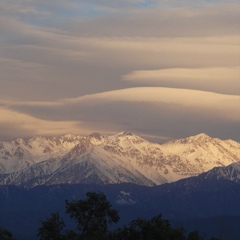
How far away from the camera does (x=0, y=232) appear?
157500 mm

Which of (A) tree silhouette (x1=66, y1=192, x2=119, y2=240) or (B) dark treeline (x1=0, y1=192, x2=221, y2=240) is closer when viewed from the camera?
(B) dark treeline (x1=0, y1=192, x2=221, y2=240)

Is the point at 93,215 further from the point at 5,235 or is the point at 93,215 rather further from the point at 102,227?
the point at 5,235

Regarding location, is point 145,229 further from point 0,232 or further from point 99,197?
point 0,232

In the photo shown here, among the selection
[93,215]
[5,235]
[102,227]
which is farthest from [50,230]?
[5,235]

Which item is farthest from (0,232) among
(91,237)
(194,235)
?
(194,235)

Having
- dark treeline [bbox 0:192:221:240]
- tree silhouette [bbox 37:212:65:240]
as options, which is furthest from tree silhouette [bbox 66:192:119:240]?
tree silhouette [bbox 37:212:65:240]

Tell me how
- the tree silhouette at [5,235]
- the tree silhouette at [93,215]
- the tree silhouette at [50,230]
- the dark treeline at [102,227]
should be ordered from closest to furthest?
the tree silhouette at [5,235] < the dark treeline at [102,227] < the tree silhouette at [93,215] < the tree silhouette at [50,230]

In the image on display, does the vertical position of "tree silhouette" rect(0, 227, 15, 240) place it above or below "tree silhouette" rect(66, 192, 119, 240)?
below

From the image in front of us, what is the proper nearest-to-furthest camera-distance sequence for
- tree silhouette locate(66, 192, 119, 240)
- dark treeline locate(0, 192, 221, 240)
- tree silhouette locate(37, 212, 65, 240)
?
1. dark treeline locate(0, 192, 221, 240)
2. tree silhouette locate(66, 192, 119, 240)
3. tree silhouette locate(37, 212, 65, 240)

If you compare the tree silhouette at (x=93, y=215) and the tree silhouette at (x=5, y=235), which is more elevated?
the tree silhouette at (x=93, y=215)

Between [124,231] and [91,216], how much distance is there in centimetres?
659

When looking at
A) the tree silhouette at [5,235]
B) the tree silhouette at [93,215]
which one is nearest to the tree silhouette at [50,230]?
the tree silhouette at [93,215]

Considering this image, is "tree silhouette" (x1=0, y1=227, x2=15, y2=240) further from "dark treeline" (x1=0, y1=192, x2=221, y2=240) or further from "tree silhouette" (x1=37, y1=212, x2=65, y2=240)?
"tree silhouette" (x1=37, y1=212, x2=65, y2=240)

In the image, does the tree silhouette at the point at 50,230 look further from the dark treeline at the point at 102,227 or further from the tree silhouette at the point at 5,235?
the tree silhouette at the point at 5,235
